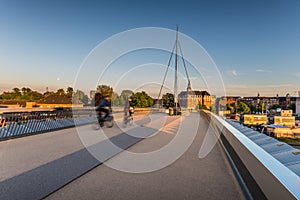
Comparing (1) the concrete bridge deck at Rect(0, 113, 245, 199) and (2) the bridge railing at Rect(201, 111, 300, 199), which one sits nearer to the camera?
(2) the bridge railing at Rect(201, 111, 300, 199)

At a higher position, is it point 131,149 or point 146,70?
point 146,70

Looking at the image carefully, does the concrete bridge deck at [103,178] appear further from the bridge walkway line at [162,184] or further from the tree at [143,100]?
the tree at [143,100]

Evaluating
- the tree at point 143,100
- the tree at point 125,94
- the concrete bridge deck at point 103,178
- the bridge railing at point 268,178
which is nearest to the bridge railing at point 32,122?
the concrete bridge deck at point 103,178

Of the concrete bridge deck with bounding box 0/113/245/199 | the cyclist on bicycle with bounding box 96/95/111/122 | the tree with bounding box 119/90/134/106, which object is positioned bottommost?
the concrete bridge deck with bounding box 0/113/245/199

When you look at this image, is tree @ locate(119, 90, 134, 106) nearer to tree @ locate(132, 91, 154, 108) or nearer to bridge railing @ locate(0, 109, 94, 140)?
bridge railing @ locate(0, 109, 94, 140)

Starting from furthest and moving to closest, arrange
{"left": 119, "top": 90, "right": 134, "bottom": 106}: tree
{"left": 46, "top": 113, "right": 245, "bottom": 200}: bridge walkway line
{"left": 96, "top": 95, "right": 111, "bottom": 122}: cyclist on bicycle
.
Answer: {"left": 119, "top": 90, "right": 134, "bottom": 106}: tree < {"left": 96, "top": 95, "right": 111, "bottom": 122}: cyclist on bicycle < {"left": 46, "top": 113, "right": 245, "bottom": 200}: bridge walkway line

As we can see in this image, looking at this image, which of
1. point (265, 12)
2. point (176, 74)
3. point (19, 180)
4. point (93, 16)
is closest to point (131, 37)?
point (93, 16)

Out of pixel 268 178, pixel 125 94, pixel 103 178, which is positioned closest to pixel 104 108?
pixel 103 178

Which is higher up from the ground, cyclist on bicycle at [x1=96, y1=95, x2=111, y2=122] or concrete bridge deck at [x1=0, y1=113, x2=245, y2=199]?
cyclist on bicycle at [x1=96, y1=95, x2=111, y2=122]

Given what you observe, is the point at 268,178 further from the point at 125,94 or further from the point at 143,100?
the point at 143,100

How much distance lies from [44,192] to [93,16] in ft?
66.7

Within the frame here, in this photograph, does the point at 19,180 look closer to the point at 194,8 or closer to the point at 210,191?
the point at 210,191

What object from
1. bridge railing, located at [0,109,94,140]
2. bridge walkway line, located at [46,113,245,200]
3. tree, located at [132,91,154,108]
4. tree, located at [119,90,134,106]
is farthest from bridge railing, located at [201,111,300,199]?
tree, located at [132,91,154,108]

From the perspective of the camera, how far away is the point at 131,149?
738 cm
